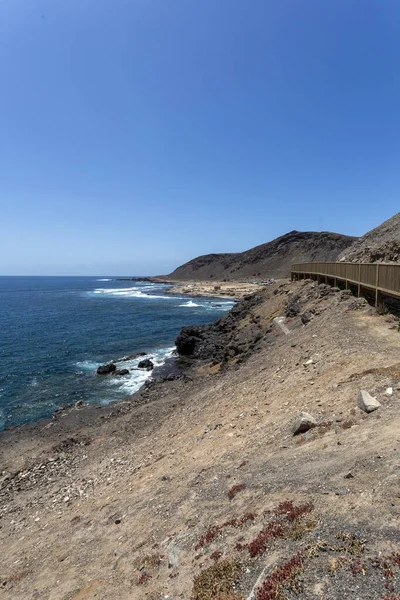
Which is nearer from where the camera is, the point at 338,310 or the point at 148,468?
the point at 148,468

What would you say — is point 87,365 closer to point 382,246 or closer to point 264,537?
point 382,246

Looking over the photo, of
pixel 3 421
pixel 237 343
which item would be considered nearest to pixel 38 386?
pixel 3 421

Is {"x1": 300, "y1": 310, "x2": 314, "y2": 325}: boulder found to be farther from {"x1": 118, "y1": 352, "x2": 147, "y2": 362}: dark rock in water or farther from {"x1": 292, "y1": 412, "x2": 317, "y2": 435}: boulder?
{"x1": 118, "y1": 352, "x2": 147, "y2": 362}: dark rock in water

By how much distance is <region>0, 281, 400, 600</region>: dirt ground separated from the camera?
4.50 m

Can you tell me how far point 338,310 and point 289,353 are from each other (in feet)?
16.0

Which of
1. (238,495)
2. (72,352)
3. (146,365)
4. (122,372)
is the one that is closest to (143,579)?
(238,495)

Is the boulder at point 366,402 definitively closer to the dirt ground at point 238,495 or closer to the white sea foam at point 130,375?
the dirt ground at point 238,495

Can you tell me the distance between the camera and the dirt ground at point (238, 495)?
4496mm

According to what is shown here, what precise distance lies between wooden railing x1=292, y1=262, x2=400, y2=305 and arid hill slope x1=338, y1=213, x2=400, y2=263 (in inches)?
91.7

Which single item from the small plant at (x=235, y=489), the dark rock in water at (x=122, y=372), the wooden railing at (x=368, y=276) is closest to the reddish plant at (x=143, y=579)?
the small plant at (x=235, y=489)

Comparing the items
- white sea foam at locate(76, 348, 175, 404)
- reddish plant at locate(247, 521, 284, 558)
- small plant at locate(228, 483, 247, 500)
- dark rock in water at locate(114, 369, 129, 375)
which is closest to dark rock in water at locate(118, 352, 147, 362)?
white sea foam at locate(76, 348, 175, 404)

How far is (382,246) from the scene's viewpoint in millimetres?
25625

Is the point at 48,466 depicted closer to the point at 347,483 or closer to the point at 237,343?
the point at 347,483

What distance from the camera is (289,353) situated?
17.5 metres
